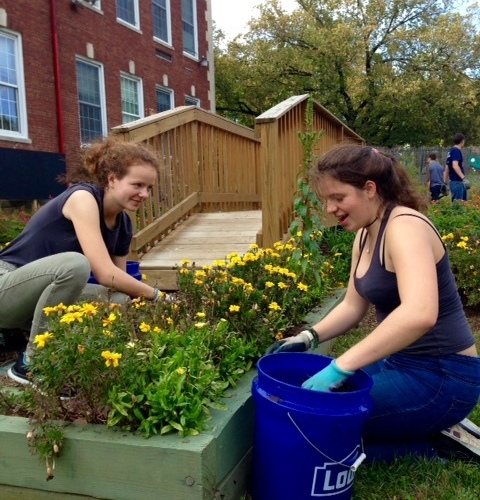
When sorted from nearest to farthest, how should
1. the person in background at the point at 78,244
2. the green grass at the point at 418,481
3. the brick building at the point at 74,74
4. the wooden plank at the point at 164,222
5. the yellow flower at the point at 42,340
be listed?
the yellow flower at the point at 42,340, the green grass at the point at 418,481, the person in background at the point at 78,244, the wooden plank at the point at 164,222, the brick building at the point at 74,74

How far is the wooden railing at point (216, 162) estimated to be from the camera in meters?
4.82

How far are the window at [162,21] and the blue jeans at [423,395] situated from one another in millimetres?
14435

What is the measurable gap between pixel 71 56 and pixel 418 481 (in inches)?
449

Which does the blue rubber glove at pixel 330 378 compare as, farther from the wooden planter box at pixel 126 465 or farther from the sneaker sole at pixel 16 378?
the sneaker sole at pixel 16 378

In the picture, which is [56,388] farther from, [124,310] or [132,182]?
[132,182]

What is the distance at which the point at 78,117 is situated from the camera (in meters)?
11.8

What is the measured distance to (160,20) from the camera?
1516 cm

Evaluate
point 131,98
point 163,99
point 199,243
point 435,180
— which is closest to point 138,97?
point 131,98

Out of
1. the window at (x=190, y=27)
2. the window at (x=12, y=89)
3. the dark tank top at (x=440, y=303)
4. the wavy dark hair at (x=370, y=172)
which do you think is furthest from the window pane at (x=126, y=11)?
the dark tank top at (x=440, y=303)

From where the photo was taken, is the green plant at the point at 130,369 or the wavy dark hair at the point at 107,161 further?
the wavy dark hair at the point at 107,161

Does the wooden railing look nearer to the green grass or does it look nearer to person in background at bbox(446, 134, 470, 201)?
the green grass

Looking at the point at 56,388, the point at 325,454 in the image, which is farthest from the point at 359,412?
the point at 56,388

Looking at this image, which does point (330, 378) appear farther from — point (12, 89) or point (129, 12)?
point (129, 12)

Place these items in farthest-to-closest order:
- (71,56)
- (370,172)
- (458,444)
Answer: (71,56) < (458,444) < (370,172)
